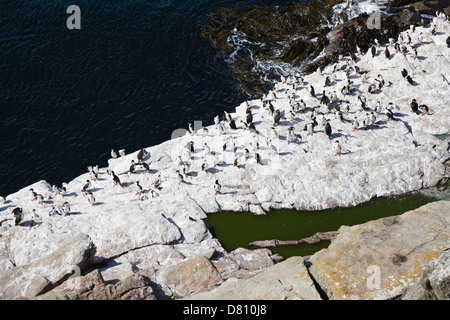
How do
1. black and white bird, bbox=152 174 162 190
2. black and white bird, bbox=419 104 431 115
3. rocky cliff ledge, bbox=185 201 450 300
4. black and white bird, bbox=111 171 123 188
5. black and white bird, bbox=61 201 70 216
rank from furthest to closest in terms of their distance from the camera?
black and white bird, bbox=419 104 431 115 → black and white bird, bbox=111 171 123 188 → black and white bird, bbox=152 174 162 190 → black and white bird, bbox=61 201 70 216 → rocky cliff ledge, bbox=185 201 450 300

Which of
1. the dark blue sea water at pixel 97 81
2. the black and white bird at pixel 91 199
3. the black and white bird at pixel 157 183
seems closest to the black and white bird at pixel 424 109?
the dark blue sea water at pixel 97 81

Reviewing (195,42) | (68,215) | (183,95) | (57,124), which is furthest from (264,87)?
(68,215)

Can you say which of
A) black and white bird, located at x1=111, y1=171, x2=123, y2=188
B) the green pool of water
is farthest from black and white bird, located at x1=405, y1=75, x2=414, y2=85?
black and white bird, located at x1=111, y1=171, x2=123, y2=188

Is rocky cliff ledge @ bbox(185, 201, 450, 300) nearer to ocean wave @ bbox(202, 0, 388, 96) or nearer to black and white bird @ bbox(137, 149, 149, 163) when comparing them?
black and white bird @ bbox(137, 149, 149, 163)

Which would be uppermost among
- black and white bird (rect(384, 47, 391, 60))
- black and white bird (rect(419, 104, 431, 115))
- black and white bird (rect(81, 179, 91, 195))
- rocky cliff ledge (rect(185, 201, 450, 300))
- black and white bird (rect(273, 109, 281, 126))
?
black and white bird (rect(384, 47, 391, 60))

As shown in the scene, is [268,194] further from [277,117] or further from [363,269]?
[363,269]

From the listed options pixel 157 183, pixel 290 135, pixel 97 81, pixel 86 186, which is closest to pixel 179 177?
pixel 157 183
